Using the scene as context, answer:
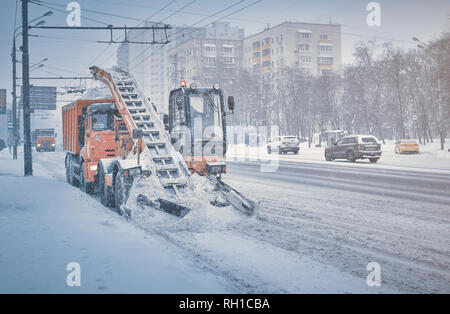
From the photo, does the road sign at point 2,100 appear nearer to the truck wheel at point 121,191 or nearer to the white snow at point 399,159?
the white snow at point 399,159

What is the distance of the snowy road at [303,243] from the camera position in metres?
5.02

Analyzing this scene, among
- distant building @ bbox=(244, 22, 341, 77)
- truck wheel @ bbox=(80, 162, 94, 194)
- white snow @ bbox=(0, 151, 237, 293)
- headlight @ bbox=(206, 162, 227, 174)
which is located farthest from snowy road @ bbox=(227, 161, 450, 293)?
distant building @ bbox=(244, 22, 341, 77)

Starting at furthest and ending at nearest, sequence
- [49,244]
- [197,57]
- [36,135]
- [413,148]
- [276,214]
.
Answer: [197,57]
[36,135]
[413,148]
[276,214]
[49,244]

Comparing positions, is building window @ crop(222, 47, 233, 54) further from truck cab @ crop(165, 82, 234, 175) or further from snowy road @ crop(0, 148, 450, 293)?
truck cab @ crop(165, 82, 234, 175)

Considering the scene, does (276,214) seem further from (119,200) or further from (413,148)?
(413,148)

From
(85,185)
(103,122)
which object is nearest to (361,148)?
(85,185)

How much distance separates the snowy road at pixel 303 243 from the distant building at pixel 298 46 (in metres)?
101

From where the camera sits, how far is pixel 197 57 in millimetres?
117750

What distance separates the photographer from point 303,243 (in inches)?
274

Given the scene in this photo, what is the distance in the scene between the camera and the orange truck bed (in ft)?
45.4

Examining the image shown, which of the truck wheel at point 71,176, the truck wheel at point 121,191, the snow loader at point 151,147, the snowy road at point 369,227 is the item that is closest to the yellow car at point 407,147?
the snowy road at point 369,227

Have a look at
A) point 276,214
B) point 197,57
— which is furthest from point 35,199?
point 197,57

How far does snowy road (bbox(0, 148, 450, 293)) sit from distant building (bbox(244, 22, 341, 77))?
10096 centimetres
